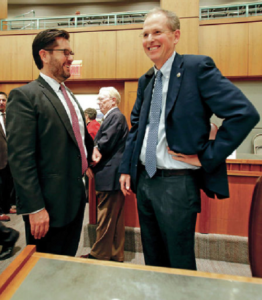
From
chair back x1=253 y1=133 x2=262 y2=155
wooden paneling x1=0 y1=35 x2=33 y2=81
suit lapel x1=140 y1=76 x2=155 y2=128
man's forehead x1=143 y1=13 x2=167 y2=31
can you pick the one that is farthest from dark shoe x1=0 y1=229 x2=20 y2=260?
chair back x1=253 y1=133 x2=262 y2=155

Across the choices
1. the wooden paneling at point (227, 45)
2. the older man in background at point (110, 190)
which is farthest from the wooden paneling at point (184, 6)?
the older man in background at point (110, 190)

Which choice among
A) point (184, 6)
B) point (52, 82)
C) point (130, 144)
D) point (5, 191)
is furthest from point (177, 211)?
point (184, 6)

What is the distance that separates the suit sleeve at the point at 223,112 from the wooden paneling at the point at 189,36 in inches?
159

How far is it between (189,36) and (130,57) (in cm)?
126

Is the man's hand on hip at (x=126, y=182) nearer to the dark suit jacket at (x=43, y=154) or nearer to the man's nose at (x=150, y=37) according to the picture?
the dark suit jacket at (x=43, y=154)

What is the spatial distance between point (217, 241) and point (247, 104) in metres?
1.56

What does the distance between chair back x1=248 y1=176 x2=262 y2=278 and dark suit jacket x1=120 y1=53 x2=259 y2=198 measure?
0.14 meters

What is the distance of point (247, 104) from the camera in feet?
3.01

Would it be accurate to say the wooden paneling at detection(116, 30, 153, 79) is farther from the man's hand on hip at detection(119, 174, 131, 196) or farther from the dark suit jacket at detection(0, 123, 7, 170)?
the man's hand on hip at detection(119, 174, 131, 196)

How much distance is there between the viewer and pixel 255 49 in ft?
15.6

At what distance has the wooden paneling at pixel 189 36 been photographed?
4602 mm

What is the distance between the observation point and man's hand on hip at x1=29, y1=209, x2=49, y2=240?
3.56ft

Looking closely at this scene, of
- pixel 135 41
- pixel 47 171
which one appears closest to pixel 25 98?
pixel 47 171

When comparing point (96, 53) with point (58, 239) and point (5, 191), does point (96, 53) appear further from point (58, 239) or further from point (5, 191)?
→ point (58, 239)
